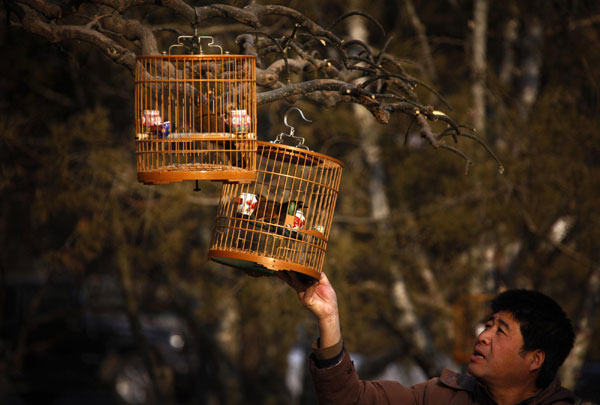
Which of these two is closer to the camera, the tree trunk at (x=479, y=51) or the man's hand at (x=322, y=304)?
the man's hand at (x=322, y=304)

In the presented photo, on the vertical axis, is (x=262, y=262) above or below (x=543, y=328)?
above

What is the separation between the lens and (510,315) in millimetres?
3502

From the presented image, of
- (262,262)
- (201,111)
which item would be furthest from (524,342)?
(201,111)

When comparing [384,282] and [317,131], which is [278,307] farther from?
[317,131]

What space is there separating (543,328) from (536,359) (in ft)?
0.44

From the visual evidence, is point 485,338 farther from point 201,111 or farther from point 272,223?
point 201,111

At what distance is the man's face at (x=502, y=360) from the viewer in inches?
133

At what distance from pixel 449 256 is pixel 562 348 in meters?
5.99

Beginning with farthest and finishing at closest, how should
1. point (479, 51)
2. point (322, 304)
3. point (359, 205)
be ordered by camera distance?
point (359, 205)
point (479, 51)
point (322, 304)

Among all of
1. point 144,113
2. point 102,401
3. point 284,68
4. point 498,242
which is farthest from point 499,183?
point 102,401

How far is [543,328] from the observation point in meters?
3.46

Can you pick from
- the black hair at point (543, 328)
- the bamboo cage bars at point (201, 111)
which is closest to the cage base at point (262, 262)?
the bamboo cage bars at point (201, 111)

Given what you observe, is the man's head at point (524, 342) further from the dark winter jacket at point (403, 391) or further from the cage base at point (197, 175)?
the cage base at point (197, 175)

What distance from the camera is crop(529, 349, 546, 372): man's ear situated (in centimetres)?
342
